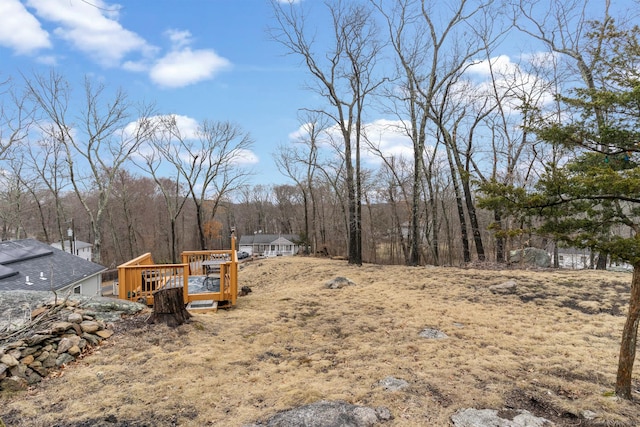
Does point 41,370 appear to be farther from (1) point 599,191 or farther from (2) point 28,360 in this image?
(1) point 599,191

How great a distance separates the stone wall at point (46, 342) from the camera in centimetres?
369

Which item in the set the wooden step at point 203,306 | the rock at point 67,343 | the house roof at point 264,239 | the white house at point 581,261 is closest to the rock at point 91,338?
the rock at point 67,343

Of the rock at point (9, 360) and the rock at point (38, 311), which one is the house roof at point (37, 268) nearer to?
the rock at point (38, 311)

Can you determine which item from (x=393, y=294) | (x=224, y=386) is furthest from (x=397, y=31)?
(x=224, y=386)

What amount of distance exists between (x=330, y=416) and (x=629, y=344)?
2.94 meters

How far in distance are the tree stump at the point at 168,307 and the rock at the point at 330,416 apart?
10.0 ft

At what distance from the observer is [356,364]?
13.9 ft

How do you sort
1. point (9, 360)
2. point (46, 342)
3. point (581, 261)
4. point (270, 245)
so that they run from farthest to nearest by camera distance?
point (270, 245) < point (581, 261) < point (46, 342) < point (9, 360)

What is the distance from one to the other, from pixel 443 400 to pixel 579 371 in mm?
1979

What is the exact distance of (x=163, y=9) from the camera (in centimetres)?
384

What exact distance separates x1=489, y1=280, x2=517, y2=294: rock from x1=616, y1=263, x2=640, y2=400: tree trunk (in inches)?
191

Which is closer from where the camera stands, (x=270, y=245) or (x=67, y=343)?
(x=67, y=343)

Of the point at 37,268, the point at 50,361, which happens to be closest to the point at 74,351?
the point at 50,361

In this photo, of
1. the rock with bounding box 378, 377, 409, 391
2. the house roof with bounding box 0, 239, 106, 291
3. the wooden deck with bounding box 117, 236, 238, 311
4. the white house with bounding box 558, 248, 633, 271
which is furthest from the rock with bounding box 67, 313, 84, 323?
the white house with bounding box 558, 248, 633, 271
